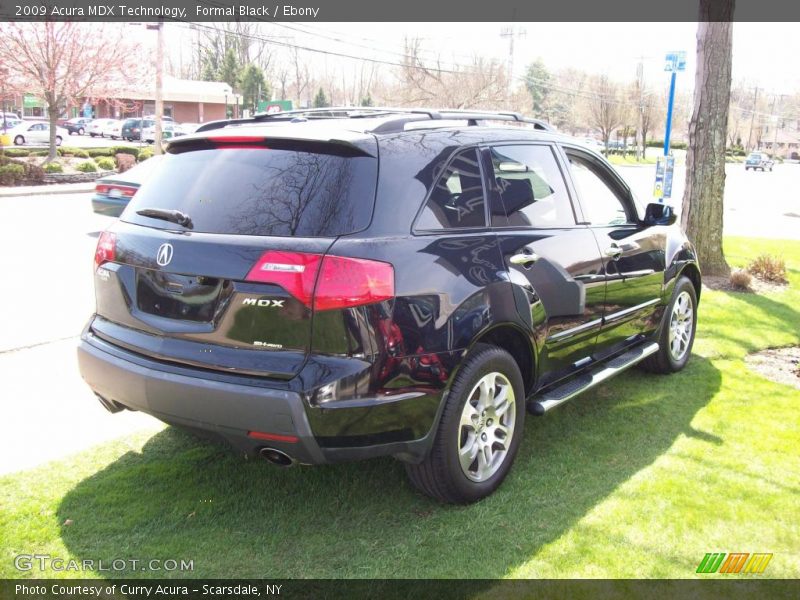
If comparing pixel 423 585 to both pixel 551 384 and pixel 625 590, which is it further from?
pixel 551 384

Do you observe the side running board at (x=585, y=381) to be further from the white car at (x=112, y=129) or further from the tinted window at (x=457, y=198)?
the white car at (x=112, y=129)

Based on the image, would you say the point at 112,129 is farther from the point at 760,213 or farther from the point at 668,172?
the point at 668,172

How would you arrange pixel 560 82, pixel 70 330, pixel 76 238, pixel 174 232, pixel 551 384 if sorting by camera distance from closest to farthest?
pixel 174 232
pixel 551 384
pixel 70 330
pixel 76 238
pixel 560 82

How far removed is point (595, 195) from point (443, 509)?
Answer: 2449 millimetres

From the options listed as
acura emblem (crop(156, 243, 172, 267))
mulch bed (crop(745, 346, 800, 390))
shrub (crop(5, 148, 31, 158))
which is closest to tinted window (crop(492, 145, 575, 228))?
acura emblem (crop(156, 243, 172, 267))

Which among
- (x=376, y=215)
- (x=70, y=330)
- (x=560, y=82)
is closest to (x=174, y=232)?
(x=376, y=215)

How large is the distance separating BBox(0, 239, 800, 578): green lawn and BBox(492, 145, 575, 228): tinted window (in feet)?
4.68

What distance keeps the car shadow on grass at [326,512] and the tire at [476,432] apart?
14cm

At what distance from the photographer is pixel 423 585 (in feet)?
9.82

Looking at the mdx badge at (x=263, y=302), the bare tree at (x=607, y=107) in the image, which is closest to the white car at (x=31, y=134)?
the mdx badge at (x=263, y=302)

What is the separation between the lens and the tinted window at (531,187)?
3.97 metres

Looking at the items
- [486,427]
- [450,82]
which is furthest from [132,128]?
[486,427]

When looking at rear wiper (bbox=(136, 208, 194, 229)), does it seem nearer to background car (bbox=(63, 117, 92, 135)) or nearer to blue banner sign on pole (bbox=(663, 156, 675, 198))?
blue banner sign on pole (bbox=(663, 156, 675, 198))

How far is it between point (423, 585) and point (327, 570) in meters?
0.42
